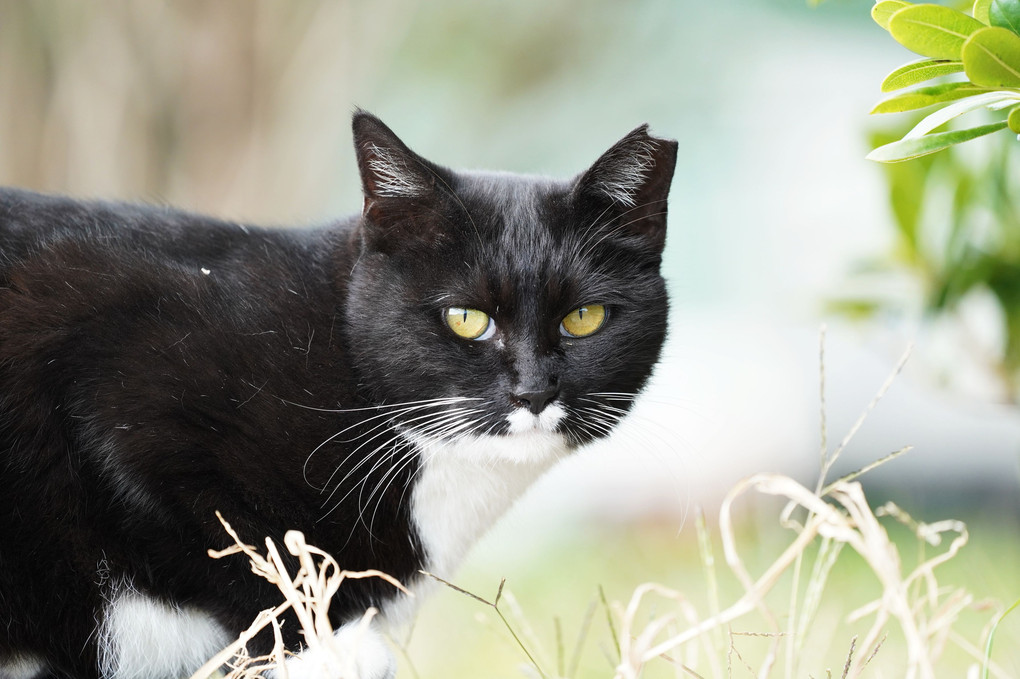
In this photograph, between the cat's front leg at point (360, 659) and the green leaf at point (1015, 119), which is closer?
the green leaf at point (1015, 119)

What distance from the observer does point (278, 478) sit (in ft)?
3.76

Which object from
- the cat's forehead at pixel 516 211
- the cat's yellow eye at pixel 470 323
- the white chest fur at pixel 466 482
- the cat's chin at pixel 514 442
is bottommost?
the white chest fur at pixel 466 482

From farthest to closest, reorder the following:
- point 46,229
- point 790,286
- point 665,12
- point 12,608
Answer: point 665,12
point 790,286
point 46,229
point 12,608

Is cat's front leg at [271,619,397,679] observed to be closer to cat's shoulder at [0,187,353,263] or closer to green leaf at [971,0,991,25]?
cat's shoulder at [0,187,353,263]

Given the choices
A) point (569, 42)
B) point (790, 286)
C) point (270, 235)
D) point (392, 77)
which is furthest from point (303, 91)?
point (270, 235)

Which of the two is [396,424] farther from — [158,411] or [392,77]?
[392,77]

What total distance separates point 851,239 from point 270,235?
257 centimetres

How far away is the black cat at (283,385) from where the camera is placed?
3.71 feet

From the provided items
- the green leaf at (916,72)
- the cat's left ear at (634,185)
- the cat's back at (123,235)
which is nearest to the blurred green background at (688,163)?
the cat's left ear at (634,185)

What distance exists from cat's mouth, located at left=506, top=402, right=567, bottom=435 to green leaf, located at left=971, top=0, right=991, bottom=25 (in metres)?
0.64

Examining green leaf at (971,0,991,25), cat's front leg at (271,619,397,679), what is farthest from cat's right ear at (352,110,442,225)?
green leaf at (971,0,991,25)

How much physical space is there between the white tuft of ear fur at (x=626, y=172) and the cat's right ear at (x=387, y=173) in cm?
24

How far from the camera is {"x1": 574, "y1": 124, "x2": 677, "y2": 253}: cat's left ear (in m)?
1.25

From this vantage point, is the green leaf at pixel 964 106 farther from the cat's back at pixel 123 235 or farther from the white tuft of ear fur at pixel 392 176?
the cat's back at pixel 123 235
